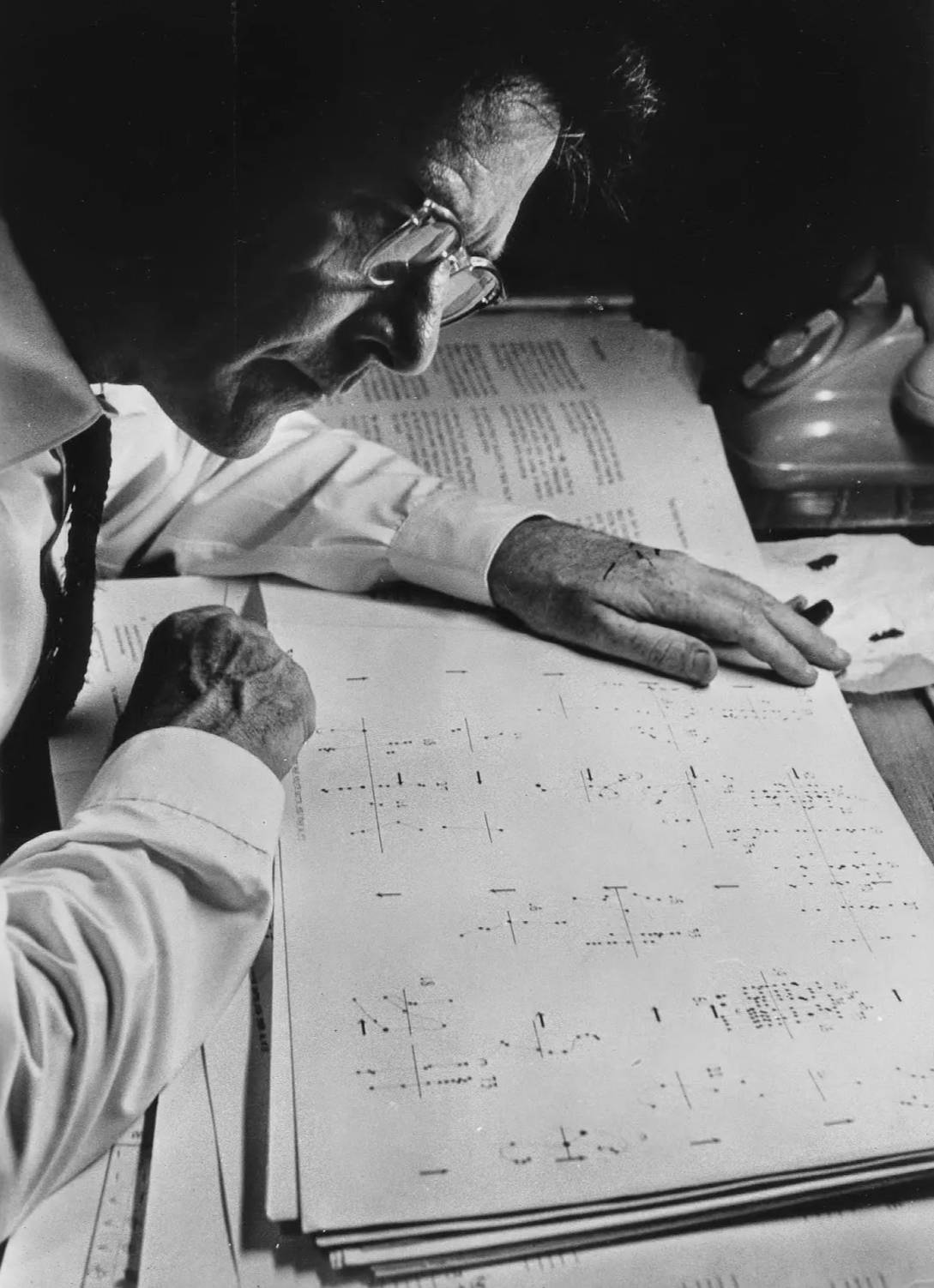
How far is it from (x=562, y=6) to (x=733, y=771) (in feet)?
1.52

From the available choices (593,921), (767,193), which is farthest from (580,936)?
(767,193)

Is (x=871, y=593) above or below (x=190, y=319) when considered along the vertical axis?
below

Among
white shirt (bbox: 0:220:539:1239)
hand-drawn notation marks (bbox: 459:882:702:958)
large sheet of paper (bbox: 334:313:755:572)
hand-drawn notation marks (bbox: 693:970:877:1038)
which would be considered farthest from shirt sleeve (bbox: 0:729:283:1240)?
large sheet of paper (bbox: 334:313:755:572)

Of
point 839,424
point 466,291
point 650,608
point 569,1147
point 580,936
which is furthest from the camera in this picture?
point 839,424

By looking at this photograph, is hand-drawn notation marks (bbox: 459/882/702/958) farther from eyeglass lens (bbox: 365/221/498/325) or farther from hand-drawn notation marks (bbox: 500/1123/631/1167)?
eyeglass lens (bbox: 365/221/498/325)

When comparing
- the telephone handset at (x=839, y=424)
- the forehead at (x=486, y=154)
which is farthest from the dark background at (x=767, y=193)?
the forehead at (x=486, y=154)

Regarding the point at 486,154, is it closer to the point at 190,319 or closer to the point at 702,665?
the point at 190,319

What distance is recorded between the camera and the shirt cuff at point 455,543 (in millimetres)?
1003

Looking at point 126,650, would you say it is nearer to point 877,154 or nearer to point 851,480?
point 851,480

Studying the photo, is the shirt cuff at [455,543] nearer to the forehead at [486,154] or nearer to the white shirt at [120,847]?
the white shirt at [120,847]

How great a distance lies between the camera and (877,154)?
117 cm

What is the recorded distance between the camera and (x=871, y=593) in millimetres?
1067

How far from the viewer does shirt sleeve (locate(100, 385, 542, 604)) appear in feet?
3.32

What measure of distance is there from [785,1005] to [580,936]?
→ 0.37 feet
